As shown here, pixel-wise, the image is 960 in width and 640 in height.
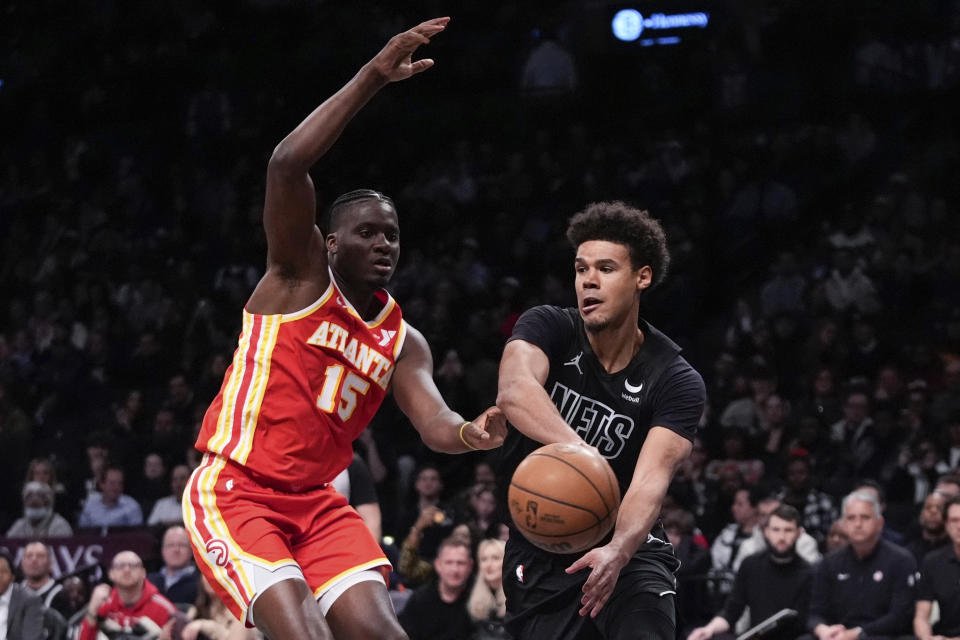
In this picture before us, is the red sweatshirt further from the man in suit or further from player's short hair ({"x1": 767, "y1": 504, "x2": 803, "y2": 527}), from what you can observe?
player's short hair ({"x1": 767, "y1": 504, "x2": 803, "y2": 527})

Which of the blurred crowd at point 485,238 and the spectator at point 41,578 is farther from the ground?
the blurred crowd at point 485,238

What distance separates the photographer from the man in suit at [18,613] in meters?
9.73

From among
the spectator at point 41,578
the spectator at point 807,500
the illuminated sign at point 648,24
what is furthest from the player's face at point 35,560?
the illuminated sign at point 648,24

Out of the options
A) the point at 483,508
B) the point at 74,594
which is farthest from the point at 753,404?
the point at 74,594

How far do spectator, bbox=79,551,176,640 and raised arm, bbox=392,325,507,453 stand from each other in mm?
4868

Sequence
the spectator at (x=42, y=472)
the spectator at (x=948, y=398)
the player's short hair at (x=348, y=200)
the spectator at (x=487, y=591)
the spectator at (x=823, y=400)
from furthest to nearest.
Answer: the spectator at (x=42, y=472)
the spectator at (x=823, y=400)
the spectator at (x=948, y=398)
the spectator at (x=487, y=591)
the player's short hair at (x=348, y=200)

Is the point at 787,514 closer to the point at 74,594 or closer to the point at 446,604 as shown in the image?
the point at 446,604

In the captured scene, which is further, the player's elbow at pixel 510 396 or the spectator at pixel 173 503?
the spectator at pixel 173 503

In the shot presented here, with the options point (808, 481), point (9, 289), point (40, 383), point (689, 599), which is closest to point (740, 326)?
point (808, 481)

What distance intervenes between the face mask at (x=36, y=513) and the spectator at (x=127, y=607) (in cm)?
267

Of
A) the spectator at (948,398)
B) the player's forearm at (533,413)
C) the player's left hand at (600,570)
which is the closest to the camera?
the player's left hand at (600,570)

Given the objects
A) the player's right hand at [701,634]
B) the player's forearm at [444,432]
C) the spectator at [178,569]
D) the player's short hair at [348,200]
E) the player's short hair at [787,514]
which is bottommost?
the spectator at [178,569]

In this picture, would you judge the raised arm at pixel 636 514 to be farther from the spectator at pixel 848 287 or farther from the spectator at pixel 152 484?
the spectator at pixel 848 287

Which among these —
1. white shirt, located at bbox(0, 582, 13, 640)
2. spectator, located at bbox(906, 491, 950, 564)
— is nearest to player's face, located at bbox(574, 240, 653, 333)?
spectator, located at bbox(906, 491, 950, 564)
